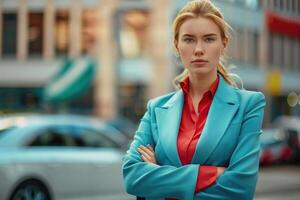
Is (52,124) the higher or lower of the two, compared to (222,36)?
lower

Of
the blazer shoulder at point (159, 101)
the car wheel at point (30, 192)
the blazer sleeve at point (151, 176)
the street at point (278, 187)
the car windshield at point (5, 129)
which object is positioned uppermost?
the blazer shoulder at point (159, 101)

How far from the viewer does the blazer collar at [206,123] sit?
101 inches

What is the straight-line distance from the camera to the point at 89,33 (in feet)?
122

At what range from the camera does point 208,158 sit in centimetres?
258

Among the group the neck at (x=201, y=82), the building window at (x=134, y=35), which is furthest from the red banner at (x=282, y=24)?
the neck at (x=201, y=82)

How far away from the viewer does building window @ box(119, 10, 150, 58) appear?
36562 mm

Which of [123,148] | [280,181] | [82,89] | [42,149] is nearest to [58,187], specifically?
[42,149]

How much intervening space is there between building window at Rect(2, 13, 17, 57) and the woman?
35.8 m

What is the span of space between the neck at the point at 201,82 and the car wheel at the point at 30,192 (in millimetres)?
6329

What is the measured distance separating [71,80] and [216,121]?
3355 centimetres

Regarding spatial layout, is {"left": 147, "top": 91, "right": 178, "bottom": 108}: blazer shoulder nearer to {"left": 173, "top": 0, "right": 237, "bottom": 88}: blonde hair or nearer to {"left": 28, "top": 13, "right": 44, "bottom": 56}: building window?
{"left": 173, "top": 0, "right": 237, "bottom": 88}: blonde hair

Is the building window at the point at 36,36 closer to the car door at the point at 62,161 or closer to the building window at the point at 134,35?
the building window at the point at 134,35

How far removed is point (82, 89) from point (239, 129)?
1315 inches

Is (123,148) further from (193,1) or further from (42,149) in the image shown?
(193,1)
